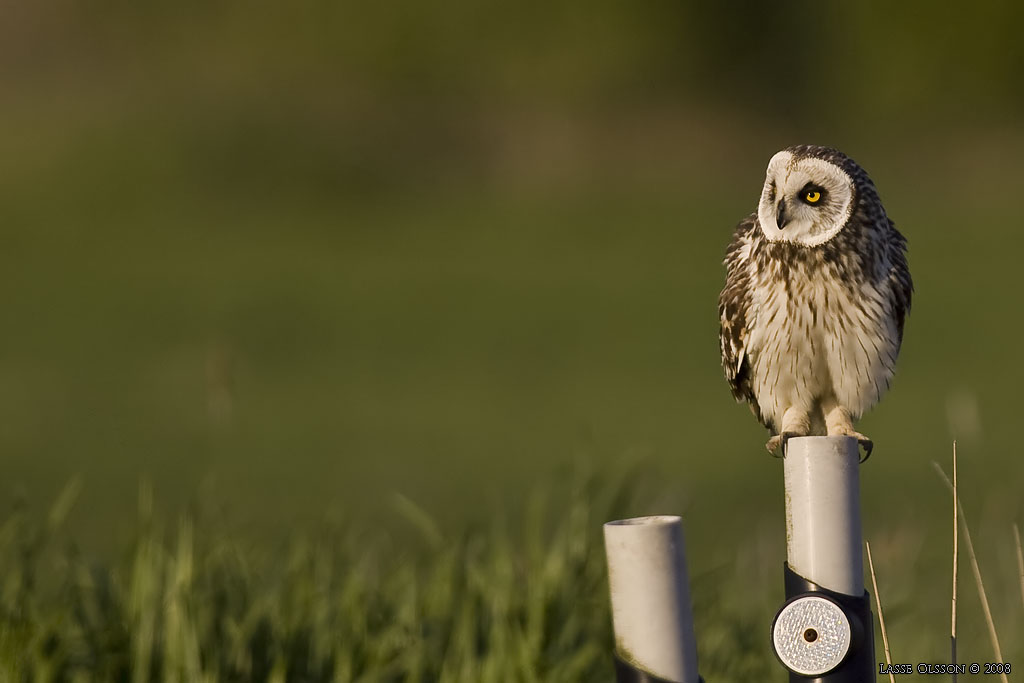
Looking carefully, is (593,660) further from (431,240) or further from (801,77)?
(801,77)

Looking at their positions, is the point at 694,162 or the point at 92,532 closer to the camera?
the point at 92,532

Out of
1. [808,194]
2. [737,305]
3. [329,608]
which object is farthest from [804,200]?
[329,608]

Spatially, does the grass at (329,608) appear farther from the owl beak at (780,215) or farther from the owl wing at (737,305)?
the owl beak at (780,215)

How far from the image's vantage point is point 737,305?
243cm

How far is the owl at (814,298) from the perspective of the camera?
79.6 inches

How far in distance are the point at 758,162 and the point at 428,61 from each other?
1496 centimetres

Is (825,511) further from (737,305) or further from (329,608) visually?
(329,608)

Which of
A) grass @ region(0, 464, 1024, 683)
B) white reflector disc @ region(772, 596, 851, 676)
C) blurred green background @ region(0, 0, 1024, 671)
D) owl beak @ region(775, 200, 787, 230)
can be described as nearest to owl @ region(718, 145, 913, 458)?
owl beak @ region(775, 200, 787, 230)

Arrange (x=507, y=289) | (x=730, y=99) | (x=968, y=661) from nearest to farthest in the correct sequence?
(x=968, y=661)
(x=507, y=289)
(x=730, y=99)

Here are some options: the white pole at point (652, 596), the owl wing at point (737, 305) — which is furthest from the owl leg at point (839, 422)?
the white pole at point (652, 596)

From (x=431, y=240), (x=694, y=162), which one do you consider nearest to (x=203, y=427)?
(x=431, y=240)

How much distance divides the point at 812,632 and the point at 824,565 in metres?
0.10

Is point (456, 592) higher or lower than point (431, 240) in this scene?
lower

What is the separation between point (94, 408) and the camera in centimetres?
1997
